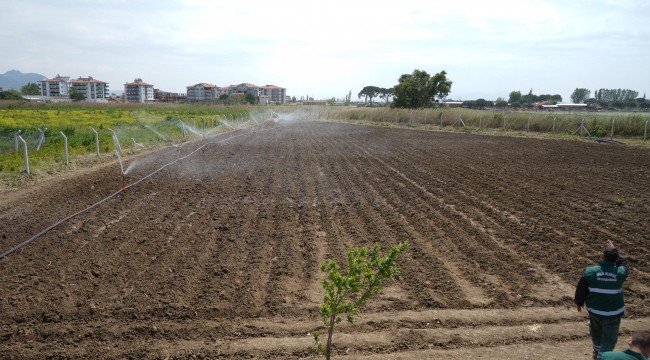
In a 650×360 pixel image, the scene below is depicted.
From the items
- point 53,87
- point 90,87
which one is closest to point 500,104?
point 90,87

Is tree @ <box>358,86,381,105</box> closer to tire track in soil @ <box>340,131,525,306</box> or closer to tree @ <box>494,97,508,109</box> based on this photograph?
tree @ <box>494,97,508,109</box>

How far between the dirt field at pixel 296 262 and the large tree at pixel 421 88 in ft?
154

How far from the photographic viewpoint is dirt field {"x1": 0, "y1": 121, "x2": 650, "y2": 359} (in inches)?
200

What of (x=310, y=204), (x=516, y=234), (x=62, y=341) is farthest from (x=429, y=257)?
(x=62, y=341)

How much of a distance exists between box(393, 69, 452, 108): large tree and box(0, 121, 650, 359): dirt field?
47062mm

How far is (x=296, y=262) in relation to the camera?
730 centimetres

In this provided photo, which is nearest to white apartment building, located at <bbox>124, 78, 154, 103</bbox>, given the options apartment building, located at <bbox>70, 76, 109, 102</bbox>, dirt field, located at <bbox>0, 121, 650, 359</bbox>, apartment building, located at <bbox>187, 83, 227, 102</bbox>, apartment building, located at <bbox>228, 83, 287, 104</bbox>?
apartment building, located at <bbox>70, 76, 109, 102</bbox>

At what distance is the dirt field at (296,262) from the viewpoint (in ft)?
16.7

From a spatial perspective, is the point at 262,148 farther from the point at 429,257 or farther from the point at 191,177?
the point at 429,257

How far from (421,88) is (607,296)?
58494 millimetres

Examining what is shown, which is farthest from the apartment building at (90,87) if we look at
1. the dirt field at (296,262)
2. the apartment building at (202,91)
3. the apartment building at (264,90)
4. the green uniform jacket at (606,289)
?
the green uniform jacket at (606,289)

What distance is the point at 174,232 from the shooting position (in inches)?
338

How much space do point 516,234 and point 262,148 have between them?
16143 mm

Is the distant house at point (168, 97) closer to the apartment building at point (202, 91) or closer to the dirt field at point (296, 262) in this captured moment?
the apartment building at point (202, 91)
